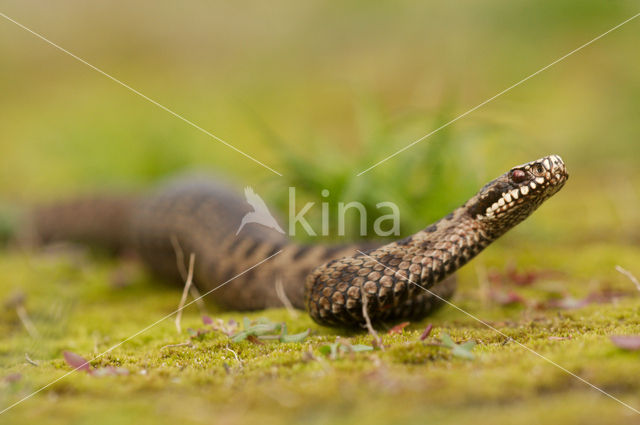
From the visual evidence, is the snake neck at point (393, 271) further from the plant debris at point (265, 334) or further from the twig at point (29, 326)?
the twig at point (29, 326)

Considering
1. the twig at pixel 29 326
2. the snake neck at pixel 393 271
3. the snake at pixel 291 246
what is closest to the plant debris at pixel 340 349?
the snake at pixel 291 246

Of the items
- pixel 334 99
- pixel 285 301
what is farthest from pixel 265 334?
pixel 334 99

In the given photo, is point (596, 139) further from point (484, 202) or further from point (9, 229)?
point (9, 229)

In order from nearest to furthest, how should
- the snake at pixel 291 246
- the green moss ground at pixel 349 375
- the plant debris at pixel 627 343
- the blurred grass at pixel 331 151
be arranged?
the green moss ground at pixel 349 375, the blurred grass at pixel 331 151, the plant debris at pixel 627 343, the snake at pixel 291 246

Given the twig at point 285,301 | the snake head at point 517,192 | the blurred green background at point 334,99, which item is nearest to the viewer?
the snake head at point 517,192

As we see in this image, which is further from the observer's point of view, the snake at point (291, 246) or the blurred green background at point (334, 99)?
the blurred green background at point (334, 99)

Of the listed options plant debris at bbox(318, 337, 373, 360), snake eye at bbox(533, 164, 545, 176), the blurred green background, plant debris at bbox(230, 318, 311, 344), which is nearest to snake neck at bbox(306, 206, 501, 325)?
plant debris at bbox(230, 318, 311, 344)

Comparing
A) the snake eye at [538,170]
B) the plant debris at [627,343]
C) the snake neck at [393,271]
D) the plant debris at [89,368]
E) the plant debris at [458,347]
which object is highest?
the snake eye at [538,170]

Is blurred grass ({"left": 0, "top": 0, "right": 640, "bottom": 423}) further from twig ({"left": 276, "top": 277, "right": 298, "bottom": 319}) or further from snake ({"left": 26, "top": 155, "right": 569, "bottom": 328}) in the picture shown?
twig ({"left": 276, "top": 277, "right": 298, "bottom": 319})
